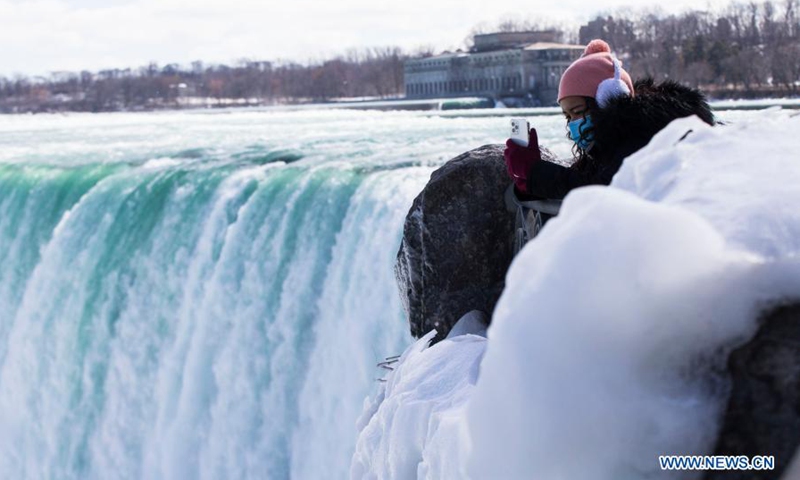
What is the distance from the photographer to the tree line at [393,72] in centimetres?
4291

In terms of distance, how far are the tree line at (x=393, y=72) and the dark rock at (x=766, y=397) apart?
3784 cm

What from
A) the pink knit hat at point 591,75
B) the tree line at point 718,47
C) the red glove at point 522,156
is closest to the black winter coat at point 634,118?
the pink knit hat at point 591,75

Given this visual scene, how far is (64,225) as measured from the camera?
34.3 feet

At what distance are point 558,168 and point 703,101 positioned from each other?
1.51ft

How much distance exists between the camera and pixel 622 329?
5.65 ft

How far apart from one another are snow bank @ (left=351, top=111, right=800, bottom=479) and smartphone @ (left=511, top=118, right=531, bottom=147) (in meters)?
1.67

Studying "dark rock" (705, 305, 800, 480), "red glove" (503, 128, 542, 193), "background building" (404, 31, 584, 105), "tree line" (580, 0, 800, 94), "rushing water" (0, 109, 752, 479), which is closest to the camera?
"dark rock" (705, 305, 800, 480)

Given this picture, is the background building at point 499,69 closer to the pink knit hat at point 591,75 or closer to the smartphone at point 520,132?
the smartphone at point 520,132

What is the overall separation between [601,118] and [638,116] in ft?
0.31

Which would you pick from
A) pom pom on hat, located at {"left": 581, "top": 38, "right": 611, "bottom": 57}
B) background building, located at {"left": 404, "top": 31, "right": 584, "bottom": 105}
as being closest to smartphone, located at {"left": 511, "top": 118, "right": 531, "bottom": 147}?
pom pom on hat, located at {"left": 581, "top": 38, "right": 611, "bottom": 57}

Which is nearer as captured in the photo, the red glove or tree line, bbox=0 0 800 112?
the red glove

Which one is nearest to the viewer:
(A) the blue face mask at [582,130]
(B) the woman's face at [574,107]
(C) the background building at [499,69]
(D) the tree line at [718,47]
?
(A) the blue face mask at [582,130]

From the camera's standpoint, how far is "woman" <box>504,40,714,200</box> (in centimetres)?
299

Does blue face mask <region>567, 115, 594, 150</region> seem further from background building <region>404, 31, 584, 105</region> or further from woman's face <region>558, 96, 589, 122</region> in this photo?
background building <region>404, 31, 584, 105</region>
